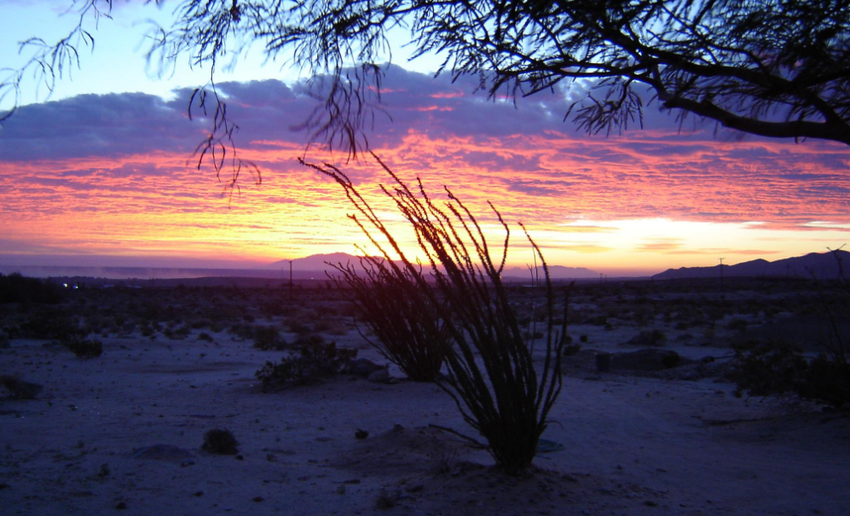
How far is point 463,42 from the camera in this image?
5258 mm

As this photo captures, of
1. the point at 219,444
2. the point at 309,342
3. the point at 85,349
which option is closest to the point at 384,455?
the point at 219,444

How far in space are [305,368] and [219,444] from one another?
485 centimetres

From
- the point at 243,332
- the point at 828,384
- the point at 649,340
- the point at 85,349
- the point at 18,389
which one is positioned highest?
the point at 828,384

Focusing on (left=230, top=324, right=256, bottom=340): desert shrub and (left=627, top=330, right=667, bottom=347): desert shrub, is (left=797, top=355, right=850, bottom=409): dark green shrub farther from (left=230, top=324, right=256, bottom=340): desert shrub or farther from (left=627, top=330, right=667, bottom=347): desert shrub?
(left=230, top=324, right=256, bottom=340): desert shrub

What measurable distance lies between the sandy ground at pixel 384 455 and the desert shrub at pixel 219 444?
0.14 m

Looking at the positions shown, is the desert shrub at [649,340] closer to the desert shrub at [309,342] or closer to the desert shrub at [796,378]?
the desert shrub at [309,342]

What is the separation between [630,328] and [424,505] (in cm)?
2307

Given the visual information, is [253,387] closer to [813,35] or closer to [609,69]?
[609,69]

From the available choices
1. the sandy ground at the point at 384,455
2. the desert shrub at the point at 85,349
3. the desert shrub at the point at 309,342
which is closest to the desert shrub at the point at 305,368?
the sandy ground at the point at 384,455

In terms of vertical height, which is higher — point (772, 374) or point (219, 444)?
point (772, 374)

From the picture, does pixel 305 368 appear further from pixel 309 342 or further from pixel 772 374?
pixel 772 374

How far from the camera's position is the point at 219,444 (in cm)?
609

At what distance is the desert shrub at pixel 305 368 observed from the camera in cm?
1053

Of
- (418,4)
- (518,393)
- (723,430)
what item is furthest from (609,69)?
(723,430)
